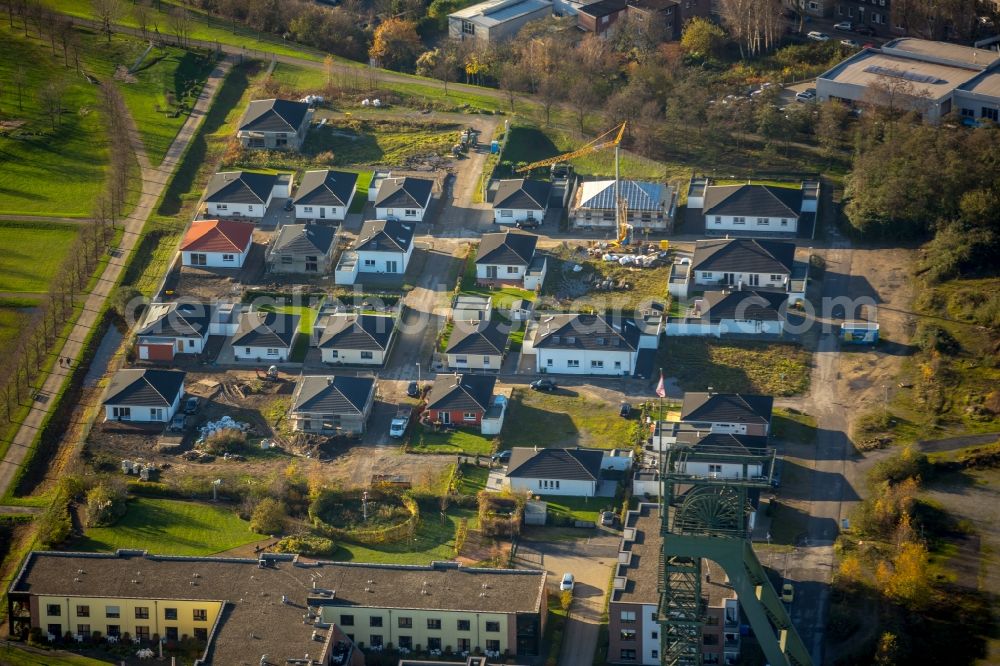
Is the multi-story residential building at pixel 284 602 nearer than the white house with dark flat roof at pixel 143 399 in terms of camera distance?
Yes

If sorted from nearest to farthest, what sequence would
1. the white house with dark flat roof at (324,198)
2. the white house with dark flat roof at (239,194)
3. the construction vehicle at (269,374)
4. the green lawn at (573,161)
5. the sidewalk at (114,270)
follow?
the sidewalk at (114,270) < the construction vehicle at (269,374) < the white house with dark flat roof at (324,198) < the white house with dark flat roof at (239,194) < the green lawn at (573,161)

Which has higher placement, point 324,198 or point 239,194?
point 324,198

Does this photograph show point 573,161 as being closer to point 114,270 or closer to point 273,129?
point 273,129

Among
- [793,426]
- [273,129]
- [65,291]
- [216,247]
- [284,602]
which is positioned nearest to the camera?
[284,602]

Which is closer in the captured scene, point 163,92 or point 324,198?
point 324,198

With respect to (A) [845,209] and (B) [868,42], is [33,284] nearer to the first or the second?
(A) [845,209]

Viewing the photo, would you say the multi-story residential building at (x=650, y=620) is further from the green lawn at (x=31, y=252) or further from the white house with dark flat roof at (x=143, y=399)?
the green lawn at (x=31, y=252)

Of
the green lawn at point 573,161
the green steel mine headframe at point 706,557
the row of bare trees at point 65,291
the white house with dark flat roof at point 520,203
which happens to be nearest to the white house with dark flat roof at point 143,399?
the row of bare trees at point 65,291

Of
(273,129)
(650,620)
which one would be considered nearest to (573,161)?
(273,129)
